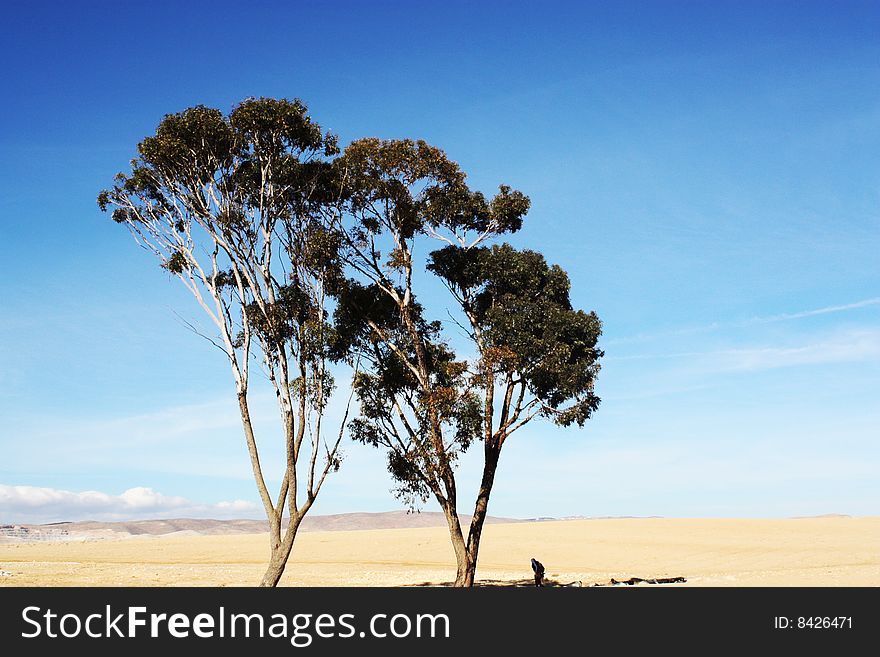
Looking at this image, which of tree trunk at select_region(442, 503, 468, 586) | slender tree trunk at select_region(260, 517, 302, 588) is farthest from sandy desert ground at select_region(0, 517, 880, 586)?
slender tree trunk at select_region(260, 517, 302, 588)

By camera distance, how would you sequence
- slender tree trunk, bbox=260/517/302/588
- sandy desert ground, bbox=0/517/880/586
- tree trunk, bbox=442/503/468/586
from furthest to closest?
1. sandy desert ground, bbox=0/517/880/586
2. tree trunk, bbox=442/503/468/586
3. slender tree trunk, bbox=260/517/302/588

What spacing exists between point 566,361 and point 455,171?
9.18 m

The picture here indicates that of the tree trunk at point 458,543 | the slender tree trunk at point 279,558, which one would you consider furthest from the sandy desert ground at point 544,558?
the slender tree trunk at point 279,558

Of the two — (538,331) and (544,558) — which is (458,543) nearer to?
(538,331)

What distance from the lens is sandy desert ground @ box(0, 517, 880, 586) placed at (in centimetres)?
3919

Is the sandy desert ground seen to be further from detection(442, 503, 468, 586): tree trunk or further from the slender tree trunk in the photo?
the slender tree trunk

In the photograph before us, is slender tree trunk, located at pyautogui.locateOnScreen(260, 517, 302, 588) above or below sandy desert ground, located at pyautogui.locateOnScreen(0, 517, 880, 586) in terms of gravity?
above

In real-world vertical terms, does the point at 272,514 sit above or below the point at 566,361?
below

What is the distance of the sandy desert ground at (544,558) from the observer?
129 ft

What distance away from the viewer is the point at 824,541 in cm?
6506

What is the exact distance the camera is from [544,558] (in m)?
60.2
